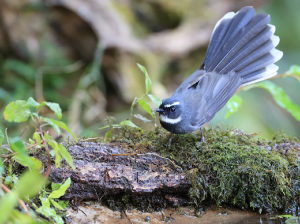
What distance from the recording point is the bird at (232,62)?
137 inches

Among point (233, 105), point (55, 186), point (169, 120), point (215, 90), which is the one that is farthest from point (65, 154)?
point (233, 105)

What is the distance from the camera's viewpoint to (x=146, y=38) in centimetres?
733

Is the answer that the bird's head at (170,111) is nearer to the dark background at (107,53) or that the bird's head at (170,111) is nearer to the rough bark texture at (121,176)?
the rough bark texture at (121,176)

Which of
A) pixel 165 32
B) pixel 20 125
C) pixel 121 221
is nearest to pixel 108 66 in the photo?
pixel 165 32

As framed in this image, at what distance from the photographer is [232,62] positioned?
371 cm

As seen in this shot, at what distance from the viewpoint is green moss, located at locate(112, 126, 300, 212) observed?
2627mm

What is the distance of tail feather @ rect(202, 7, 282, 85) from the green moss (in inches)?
43.7

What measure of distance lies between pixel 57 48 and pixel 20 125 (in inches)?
98.6

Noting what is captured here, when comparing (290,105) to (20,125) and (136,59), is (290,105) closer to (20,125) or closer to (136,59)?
(136,59)

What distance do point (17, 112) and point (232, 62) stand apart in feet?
8.93

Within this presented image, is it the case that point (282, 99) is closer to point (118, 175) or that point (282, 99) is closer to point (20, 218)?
point (118, 175)

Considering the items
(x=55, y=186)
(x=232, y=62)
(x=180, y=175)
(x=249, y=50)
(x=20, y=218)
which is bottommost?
(x=20, y=218)

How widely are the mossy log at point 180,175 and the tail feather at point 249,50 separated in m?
1.19

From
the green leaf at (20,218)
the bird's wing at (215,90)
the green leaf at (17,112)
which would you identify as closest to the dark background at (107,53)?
the bird's wing at (215,90)
